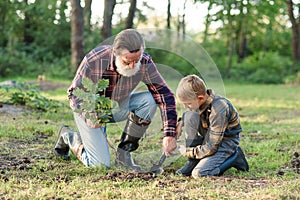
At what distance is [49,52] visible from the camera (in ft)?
65.2

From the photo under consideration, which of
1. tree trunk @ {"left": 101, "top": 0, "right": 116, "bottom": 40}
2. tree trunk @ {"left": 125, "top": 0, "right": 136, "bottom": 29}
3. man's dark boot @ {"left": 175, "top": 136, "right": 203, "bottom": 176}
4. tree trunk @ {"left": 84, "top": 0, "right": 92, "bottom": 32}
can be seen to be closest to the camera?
man's dark boot @ {"left": 175, "top": 136, "right": 203, "bottom": 176}

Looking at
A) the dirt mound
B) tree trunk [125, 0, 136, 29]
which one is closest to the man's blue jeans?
the dirt mound

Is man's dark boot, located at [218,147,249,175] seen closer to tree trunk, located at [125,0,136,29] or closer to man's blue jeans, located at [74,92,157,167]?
man's blue jeans, located at [74,92,157,167]

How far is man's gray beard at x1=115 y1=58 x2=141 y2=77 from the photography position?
4.37 m

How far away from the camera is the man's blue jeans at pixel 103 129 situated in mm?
4527

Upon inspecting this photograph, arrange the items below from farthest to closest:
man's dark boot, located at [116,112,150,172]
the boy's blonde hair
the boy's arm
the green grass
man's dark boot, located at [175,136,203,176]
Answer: man's dark boot, located at [116,112,150,172] < man's dark boot, located at [175,136,203,176] < the boy's arm < the boy's blonde hair < the green grass

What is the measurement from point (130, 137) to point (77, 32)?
11.4 metres

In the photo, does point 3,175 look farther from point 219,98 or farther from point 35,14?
point 35,14

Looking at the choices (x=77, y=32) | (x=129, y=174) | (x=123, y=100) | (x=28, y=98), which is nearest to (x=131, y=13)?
(x=77, y=32)

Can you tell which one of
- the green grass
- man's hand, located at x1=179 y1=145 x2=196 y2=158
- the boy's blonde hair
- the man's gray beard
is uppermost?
the man's gray beard

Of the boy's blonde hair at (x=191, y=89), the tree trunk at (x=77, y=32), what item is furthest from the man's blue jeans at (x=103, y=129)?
the tree trunk at (x=77, y=32)

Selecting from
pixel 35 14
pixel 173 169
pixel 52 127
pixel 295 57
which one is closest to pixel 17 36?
pixel 35 14

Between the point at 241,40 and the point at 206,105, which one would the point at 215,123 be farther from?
the point at 241,40

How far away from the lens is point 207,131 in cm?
441
